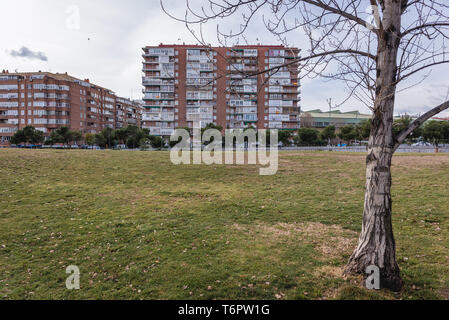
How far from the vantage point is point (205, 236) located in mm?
7828

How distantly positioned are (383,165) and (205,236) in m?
5.10

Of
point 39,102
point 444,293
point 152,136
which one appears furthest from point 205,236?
point 39,102

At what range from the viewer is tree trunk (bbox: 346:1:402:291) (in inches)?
186

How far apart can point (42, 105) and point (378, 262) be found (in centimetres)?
10476

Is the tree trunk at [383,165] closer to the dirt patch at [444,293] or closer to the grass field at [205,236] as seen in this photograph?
the grass field at [205,236]

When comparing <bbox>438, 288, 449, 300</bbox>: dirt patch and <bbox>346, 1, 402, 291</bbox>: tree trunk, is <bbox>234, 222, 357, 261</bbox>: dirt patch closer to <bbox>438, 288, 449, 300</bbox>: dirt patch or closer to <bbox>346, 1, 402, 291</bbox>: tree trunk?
<bbox>346, 1, 402, 291</bbox>: tree trunk

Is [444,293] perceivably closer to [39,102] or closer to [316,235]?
[316,235]

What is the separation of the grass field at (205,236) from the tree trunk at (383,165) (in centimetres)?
55

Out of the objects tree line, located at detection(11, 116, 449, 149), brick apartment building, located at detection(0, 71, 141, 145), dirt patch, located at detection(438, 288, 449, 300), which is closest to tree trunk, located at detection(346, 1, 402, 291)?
dirt patch, located at detection(438, 288, 449, 300)

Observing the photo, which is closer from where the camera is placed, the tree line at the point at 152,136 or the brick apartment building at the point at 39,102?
the tree line at the point at 152,136

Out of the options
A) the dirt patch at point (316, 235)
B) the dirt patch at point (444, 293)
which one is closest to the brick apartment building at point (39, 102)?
the dirt patch at point (316, 235)

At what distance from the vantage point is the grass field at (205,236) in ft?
17.0

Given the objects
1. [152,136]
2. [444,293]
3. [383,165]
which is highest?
[152,136]

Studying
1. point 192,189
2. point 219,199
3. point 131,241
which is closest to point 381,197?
point 131,241
